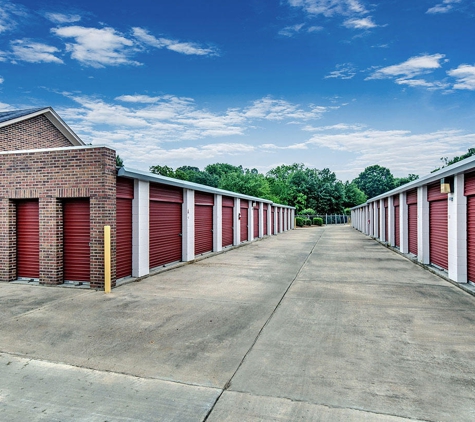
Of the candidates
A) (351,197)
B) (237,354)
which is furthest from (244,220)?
(351,197)

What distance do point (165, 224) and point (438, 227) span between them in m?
8.94

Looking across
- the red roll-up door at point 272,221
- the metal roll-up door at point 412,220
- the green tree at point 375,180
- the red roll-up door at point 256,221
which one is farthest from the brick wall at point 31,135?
the green tree at point 375,180

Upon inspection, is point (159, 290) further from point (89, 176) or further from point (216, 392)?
point (216, 392)

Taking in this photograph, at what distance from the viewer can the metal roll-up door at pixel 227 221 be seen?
676 inches

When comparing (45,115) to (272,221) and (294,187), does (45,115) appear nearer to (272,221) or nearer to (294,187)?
(272,221)

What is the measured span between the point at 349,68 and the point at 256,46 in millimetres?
6432

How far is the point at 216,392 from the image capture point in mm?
3205

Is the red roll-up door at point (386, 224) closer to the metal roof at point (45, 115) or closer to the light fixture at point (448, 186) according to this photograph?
the light fixture at point (448, 186)

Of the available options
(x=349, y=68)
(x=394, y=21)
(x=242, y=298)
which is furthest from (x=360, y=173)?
(x=242, y=298)

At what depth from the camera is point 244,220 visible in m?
21.5

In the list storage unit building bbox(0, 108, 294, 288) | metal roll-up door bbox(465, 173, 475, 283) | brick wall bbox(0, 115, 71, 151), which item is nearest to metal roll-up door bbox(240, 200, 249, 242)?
storage unit building bbox(0, 108, 294, 288)

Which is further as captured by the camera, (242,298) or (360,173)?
(360,173)

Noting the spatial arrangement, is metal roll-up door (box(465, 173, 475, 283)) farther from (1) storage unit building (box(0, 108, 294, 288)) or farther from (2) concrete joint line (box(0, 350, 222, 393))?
(1) storage unit building (box(0, 108, 294, 288))

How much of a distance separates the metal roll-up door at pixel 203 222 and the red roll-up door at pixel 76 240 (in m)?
5.59
